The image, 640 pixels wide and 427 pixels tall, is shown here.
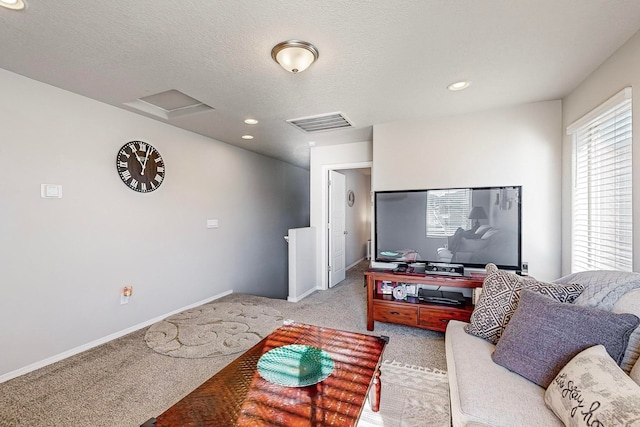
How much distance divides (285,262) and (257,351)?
442cm

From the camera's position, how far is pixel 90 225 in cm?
254

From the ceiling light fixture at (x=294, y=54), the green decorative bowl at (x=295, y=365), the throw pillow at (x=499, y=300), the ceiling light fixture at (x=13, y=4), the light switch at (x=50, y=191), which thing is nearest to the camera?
the green decorative bowl at (x=295, y=365)

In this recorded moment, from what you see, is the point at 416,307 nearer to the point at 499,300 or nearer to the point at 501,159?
the point at 499,300

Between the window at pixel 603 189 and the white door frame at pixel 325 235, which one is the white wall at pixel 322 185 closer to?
the white door frame at pixel 325 235

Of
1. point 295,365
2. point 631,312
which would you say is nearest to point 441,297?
point 631,312

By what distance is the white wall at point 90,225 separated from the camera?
2094mm

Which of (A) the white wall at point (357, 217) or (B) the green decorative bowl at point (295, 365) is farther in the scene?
(A) the white wall at point (357, 217)

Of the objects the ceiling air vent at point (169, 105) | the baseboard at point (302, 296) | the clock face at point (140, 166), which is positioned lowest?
the baseboard at point (302, 296)

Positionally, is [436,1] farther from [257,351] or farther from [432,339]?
[432,339]

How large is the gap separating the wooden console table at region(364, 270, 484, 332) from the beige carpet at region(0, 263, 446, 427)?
0.15m

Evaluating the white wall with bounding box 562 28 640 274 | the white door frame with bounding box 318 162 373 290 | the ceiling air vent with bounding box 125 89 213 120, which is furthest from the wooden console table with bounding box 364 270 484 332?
the ceiling air vent with bounding box 125 89 213 120

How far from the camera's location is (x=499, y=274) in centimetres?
182

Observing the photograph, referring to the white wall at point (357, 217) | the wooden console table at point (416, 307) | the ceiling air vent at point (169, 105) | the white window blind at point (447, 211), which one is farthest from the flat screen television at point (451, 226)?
the white wall at point (357, 217)

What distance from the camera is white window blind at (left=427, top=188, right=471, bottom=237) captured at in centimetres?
269
